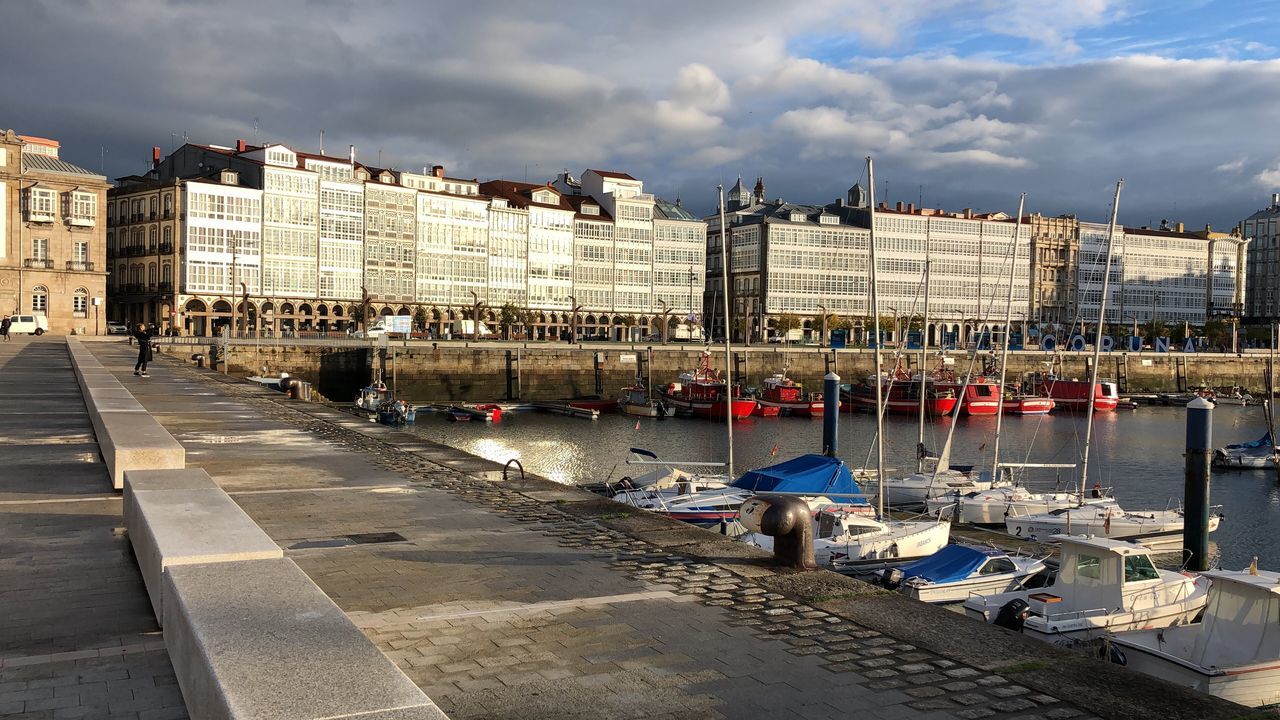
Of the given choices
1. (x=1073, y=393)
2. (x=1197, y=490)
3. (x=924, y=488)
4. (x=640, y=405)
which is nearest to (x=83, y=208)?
(x=640, y=405)

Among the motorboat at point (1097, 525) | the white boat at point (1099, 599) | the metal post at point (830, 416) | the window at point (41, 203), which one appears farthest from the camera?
the window at point (41, 203)

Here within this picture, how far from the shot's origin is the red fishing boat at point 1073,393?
86062 millimetres

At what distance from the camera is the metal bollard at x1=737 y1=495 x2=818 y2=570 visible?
33.1ft

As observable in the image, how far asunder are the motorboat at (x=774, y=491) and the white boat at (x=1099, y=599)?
29.1 feet

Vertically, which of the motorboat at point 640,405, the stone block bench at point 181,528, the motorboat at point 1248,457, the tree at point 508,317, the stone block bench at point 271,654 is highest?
the tree at point 508,317

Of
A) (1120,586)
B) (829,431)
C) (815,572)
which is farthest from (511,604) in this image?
(829,431)

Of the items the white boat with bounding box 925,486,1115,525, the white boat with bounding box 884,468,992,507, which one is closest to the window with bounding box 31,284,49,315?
the white boat with bounding box 884,468,992,507

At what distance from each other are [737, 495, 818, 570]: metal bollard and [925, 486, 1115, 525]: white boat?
2207 cm

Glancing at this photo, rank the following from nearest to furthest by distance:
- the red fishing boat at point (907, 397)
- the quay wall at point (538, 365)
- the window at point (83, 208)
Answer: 1. the quay wall at point (538, 365)
2. the red fishing boat at point (907, 397)
3. the window at point (83, 208)

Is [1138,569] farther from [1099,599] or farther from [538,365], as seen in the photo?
[538,365]

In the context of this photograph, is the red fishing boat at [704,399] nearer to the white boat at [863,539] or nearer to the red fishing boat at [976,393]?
the red fishing boat at [976,393]

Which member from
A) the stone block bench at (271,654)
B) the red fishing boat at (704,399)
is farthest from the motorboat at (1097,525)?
the red fishing boat at (704,399)

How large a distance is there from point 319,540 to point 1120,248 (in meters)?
154

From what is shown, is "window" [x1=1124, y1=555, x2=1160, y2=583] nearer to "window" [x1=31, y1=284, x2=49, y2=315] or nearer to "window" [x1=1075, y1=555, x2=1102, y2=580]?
"window" [x1=1075, y1=555, x2=1102, y2=580]
